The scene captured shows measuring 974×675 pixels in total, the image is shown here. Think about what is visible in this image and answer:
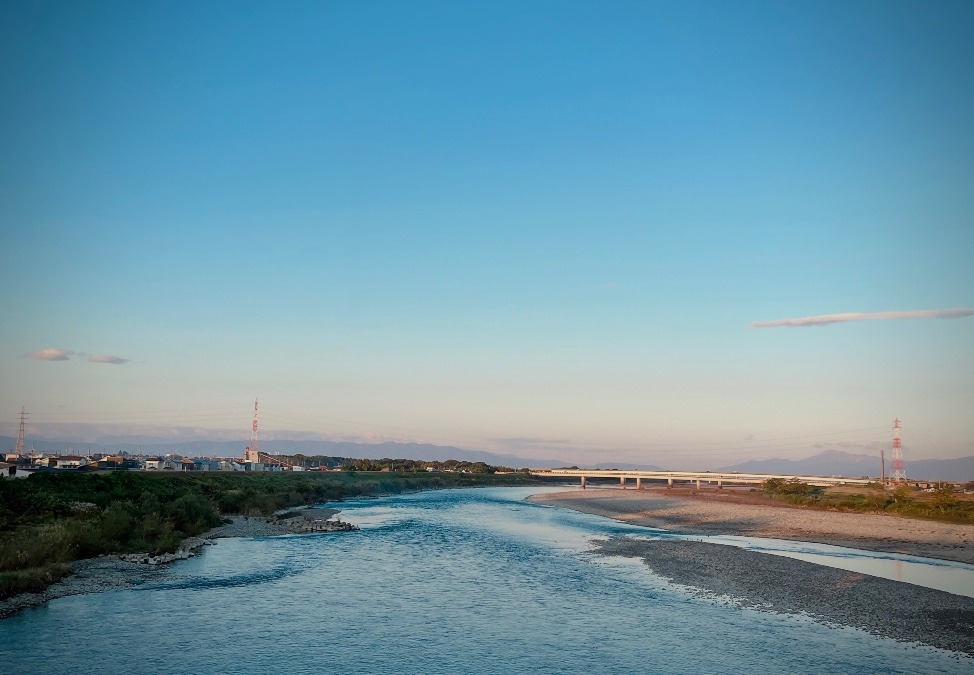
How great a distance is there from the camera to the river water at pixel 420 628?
16.8m

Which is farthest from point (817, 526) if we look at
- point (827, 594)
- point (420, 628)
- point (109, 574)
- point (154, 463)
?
point (154, 463)

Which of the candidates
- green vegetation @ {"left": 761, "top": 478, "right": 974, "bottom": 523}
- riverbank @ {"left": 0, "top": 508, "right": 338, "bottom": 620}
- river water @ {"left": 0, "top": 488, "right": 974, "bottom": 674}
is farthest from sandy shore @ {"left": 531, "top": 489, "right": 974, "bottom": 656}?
riverbank @ {"left": 0, "top": 508, "right": 338, "bottom": 620}

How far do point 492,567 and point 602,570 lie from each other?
4959mm

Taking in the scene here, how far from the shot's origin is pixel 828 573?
97.0 ft

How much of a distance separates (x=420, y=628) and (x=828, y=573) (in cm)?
1883

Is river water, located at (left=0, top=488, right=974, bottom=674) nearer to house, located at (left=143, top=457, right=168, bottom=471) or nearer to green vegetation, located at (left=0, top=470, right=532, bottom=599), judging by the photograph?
green vegetation, located at (left=0, top=470, right=532, bottom=599)

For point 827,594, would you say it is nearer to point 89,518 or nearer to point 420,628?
point 420,628

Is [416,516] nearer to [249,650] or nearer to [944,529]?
[944,529]

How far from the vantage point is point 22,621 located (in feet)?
62.2

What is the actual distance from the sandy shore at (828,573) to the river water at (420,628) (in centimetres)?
151

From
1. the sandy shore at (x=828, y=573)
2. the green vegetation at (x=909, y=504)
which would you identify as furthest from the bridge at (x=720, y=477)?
the sandy shore at (x=828, y=573)

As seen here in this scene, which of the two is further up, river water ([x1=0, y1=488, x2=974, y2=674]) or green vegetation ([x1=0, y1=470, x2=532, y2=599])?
green vegetation ([x1=0, y1=470, x2=532, y2=599])

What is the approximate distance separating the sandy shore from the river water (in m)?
1.51

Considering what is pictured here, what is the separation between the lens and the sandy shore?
21.2 meters
